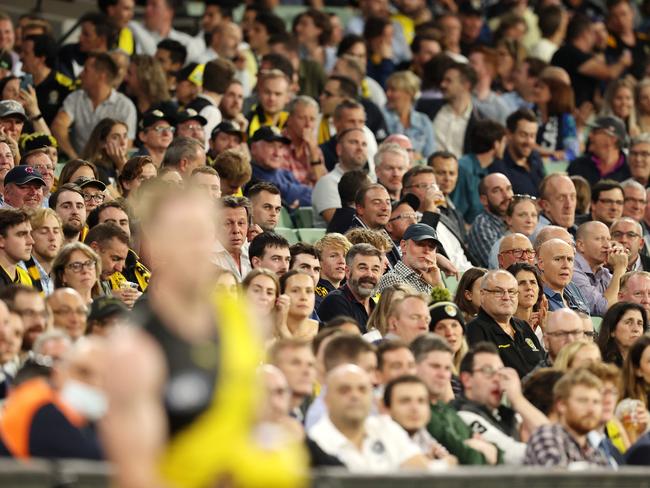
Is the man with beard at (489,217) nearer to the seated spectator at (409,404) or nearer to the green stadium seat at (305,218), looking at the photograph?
the green stadium seat at (305,218)

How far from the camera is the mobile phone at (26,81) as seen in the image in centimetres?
1345

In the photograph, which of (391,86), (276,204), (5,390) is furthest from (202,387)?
(391,86)

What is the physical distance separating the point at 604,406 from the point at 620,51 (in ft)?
35.1

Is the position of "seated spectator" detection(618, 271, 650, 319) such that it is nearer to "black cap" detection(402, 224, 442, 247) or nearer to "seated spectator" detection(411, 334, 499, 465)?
"black cap" detection(402, 224, 442, 247)

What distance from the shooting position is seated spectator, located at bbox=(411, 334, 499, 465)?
8.03 metres

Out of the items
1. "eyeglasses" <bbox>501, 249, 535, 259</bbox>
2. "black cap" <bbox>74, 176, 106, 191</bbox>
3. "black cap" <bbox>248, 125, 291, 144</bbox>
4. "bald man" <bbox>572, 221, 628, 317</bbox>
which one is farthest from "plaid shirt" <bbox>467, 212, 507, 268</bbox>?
"black cap" <bbox>74, 176, 106, 191</bbox>

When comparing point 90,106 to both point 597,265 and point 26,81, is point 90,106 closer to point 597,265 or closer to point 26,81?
point 26,81

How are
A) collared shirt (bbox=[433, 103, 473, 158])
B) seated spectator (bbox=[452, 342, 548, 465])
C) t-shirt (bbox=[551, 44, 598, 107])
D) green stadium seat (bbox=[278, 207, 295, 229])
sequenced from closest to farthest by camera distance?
seated spectator (bbox=[452, 342, 548, 465]) → green stadium seat (bbox=[278, 207, 295, 229]) → collared shirt (bbox=[433, 103, 473, 158]) → t-shirt (bbox=[551, 44, 598, 107])

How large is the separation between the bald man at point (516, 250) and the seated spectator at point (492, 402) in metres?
3.08

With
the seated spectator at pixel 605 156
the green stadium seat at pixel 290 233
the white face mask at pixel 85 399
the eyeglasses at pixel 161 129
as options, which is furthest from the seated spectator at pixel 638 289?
the white face mask at pixel 85 399

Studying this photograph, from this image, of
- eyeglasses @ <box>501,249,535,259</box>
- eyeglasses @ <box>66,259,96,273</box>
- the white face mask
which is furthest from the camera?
eyeglasses @ <box>501,249,535,259</box>

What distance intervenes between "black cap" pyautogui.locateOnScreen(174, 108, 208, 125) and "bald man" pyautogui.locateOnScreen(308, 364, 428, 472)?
5.81 m

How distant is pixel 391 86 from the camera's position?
15.1 m

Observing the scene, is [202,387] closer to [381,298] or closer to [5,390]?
[5,390]
